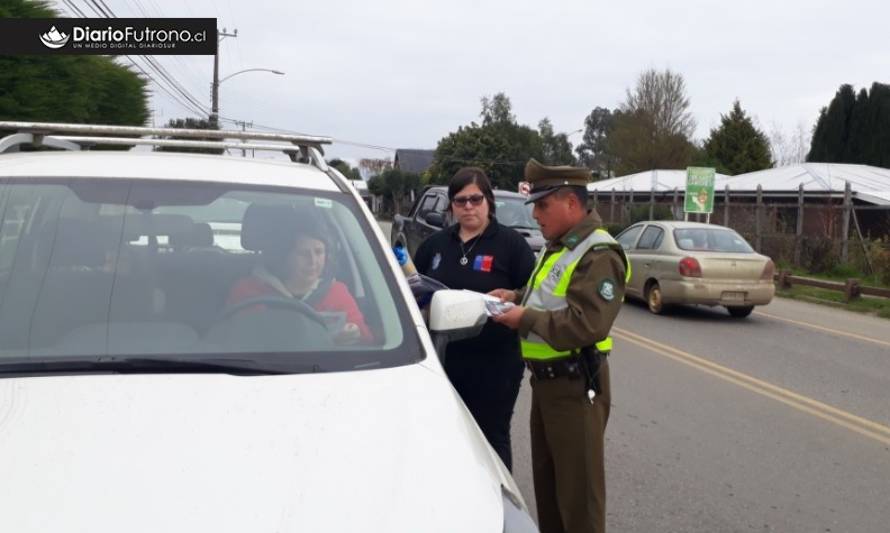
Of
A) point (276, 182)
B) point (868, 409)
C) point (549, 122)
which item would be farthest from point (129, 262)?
point (549, 122)

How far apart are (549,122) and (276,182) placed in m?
106

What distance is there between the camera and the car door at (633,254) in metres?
Result: 14.2

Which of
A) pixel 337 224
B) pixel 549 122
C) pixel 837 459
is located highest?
pixel 549 122

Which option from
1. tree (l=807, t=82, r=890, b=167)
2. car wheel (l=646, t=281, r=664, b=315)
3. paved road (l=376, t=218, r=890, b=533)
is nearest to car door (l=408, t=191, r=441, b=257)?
car wheel (l=646, t=281, r=664, b=315)

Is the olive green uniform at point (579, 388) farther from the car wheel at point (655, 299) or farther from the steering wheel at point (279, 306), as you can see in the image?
the car wheel at point (655, 299)

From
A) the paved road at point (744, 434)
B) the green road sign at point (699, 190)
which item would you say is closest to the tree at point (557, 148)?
the green road sign at point (699, 190)

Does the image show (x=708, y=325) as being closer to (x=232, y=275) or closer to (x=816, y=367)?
(x=816, y=367)

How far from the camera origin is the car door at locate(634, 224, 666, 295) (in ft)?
44.2

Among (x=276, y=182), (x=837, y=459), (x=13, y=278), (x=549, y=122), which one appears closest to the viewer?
(x=13, y=278)

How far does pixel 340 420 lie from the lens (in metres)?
2.20

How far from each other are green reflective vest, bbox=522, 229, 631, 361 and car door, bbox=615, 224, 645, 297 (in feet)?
35.7

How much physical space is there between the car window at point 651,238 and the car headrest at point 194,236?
37.7 ft

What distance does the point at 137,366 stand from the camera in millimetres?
2436

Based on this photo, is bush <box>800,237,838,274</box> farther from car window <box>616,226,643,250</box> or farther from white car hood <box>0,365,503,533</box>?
white car hood <box>0,365,503,533</box>
